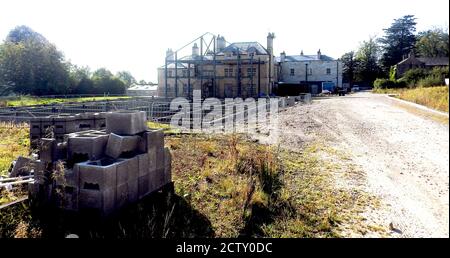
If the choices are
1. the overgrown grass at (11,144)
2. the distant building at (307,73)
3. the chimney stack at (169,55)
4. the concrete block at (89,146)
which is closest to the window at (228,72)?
the chimney stack at (169,55)

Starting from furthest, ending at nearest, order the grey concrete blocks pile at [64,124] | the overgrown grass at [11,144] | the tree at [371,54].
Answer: the grey concrete blocks pile at [64,124]
the overgrown grass at [11,144]
the tree at [371,54]

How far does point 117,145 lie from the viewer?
4316mm

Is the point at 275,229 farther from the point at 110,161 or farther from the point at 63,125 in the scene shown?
the point at 63,125

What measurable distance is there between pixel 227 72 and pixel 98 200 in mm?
38314

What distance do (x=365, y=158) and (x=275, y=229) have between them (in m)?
3.94

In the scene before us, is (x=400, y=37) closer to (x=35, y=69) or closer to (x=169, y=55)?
(x=169, y=55)

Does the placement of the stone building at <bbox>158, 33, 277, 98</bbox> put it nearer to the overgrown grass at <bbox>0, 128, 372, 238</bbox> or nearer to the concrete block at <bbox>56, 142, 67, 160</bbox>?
the overgrown grass at <bbox>0, 128, 372, 238</bbox>

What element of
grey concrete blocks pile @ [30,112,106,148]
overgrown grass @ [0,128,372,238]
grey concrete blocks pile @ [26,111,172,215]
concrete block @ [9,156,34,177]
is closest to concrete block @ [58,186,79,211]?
grey concrete blocks pile @ [26,111,172,215]

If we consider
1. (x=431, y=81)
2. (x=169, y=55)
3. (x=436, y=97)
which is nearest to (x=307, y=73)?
(x=169, y=55)

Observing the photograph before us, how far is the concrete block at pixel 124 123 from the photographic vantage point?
180 inches

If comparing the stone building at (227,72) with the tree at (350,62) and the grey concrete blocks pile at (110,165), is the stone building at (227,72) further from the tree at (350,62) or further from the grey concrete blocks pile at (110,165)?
the grey concrete blocks pile at (110,165)

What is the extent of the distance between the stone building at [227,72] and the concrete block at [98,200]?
34563mm

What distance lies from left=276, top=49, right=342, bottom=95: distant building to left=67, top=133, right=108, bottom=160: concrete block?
45.3 metres

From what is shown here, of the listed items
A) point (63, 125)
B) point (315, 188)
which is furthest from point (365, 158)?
point (63, 125)
